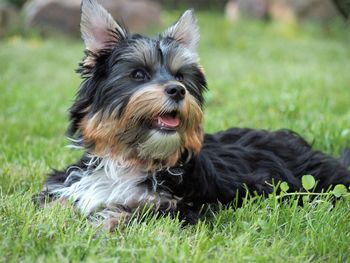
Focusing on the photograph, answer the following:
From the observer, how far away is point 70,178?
4672 mm

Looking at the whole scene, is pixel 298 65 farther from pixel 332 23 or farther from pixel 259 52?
pixel 332 23

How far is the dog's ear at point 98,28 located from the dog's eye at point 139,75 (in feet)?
1.15

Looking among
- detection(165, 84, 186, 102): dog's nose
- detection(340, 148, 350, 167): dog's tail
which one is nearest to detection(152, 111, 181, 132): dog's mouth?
detection(165, 84, 186, 102): dog's nose

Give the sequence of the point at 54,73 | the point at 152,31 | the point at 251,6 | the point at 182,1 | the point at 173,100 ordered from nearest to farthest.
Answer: the point at 173,100
the point at 54,73
the point at 152,31
the point at 251,6
the point at 182,1

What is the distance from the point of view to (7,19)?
1848 centimetres

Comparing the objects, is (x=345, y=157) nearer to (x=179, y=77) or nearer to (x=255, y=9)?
(x=179, y=77)

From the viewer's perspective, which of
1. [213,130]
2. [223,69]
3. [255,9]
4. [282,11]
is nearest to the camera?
[213,130]

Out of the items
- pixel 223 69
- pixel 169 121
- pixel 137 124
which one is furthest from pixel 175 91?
pixel 223 69

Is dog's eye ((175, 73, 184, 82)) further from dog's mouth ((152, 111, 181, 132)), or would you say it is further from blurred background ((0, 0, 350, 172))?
blurred background ((0, 0, 350, 172))

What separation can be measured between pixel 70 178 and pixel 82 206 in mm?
399

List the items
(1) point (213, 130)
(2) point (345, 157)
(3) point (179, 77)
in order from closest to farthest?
1. (3) point (179, 77)
2. (2) point (345, 157)
3. (1) point (213, 130)

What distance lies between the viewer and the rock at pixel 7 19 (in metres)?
18.3

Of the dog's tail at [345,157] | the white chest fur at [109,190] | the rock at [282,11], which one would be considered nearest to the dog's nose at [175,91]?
the white chest fur at [109,190]

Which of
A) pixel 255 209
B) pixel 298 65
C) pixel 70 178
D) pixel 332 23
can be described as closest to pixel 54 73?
pixel 298 65
